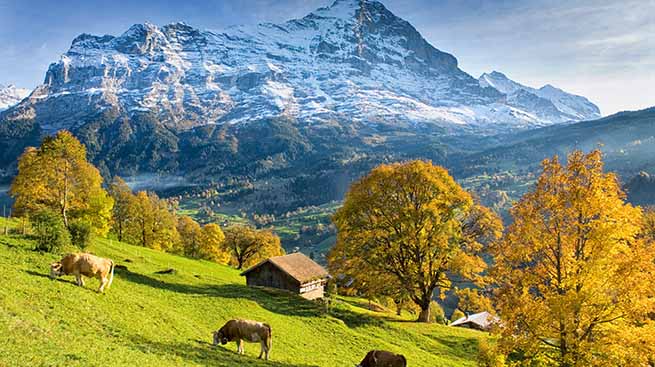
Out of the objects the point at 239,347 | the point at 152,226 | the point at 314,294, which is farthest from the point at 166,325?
the point at 152,226

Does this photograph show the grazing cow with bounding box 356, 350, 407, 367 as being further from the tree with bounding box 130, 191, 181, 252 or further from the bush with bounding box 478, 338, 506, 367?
the tree with bounding box 130, 191, 181, 252

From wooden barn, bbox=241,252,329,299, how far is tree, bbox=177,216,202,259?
46990mm

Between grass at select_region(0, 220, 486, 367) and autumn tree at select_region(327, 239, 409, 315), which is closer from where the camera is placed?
grass at select_region(0, 220, 486, 367)

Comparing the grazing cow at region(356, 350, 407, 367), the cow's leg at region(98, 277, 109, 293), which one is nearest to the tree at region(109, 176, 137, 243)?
the cow's leg at region(98, 277, 109, 293)

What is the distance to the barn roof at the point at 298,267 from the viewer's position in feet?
231

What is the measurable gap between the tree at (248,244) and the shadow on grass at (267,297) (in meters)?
62.5

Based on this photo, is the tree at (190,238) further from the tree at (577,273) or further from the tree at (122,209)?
the tree at (577,273)

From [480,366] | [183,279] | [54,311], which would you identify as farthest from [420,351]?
[54,311]

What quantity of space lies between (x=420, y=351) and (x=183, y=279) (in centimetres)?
2708

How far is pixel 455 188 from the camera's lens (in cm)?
5025

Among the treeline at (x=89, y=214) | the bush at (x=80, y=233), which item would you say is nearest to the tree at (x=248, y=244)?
the treeline at (x=89, y=214)

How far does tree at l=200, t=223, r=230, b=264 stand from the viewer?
118 m

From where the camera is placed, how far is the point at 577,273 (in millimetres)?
25188

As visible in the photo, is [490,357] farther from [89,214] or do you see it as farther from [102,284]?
[89,214]
